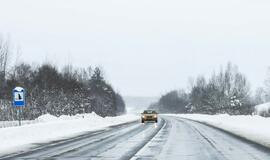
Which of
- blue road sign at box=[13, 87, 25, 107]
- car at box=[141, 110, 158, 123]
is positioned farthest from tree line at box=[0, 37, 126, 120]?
blue road sign at box=[13, 87, 25, 107]

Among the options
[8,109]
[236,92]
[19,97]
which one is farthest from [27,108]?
[236,92]

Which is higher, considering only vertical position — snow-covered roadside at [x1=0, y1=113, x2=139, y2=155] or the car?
the car

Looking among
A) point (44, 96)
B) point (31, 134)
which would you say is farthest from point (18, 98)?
point (44, 96)

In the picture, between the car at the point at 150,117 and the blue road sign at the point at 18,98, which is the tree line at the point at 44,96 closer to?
the car at the point at 150,117

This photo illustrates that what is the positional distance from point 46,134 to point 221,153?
14.7 metres

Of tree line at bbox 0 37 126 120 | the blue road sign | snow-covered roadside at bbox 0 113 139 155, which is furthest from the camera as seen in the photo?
tree line at bbox 0 37 126 120

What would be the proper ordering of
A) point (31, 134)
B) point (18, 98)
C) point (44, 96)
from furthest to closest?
point (44, 96) → point (31, 134) → point (18, 98)

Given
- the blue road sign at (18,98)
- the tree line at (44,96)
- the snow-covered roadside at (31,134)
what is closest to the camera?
the snow-covered roadside at (31,134)

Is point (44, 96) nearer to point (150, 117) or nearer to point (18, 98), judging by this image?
point (150, 117)

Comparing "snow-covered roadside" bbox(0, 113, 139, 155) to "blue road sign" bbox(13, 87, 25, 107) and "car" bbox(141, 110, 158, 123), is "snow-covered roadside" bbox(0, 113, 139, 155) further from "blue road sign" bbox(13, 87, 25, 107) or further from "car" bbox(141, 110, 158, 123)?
"car" bbox(141, 110, 158, 123)

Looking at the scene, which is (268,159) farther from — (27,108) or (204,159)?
(27,108)

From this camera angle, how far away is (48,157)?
1568cm

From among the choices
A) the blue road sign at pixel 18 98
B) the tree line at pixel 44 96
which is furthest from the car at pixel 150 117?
the blue road sign at pixel 18 98

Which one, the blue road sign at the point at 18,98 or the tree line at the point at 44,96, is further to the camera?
the tree line at the point at 44,96
